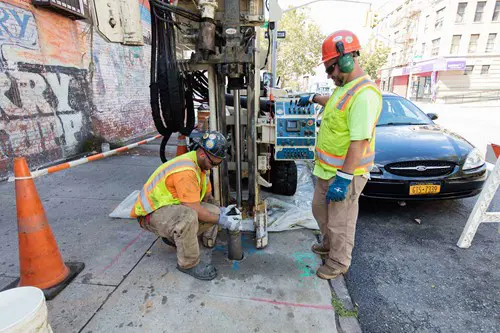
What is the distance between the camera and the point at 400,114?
4711 mm

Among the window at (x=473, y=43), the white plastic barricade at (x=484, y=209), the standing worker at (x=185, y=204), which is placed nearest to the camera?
the standing worker at (x=185, y=204)

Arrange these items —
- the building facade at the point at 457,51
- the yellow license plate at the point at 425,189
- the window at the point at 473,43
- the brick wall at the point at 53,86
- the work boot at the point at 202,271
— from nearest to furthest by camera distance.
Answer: the work boot at the point at 202,271 → the yellow license plate at the point at 425,189 → the brick wall at the point at 53,86 → the building facade at the point at 457,51 → the window at the point at 473,43

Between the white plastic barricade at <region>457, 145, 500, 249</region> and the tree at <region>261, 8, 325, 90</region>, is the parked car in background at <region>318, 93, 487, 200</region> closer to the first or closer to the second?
the white plastic barricade at <region>457, 145, 500, 249</region>

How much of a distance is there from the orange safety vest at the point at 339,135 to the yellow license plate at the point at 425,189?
136 centimetres

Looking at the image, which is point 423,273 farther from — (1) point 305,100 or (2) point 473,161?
(1) point 305,100

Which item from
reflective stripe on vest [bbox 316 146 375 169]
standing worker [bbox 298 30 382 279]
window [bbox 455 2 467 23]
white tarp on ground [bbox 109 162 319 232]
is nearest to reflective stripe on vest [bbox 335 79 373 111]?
standing worker [bbox 298 30 382 279]

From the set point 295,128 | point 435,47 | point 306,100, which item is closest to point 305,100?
point 306,100

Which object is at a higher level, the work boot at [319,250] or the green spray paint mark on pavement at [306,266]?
the work boot at [319,250]

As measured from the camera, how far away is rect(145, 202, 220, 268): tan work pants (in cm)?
242

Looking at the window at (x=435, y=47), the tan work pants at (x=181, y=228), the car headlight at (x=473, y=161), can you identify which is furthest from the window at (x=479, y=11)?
the tan work pants at (x=181, y=228)

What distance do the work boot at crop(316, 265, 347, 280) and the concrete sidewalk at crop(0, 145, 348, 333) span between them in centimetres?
6

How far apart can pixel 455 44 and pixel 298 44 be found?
14482 millimetres

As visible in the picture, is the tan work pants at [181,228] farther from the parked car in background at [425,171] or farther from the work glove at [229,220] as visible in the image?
the parked car in background at [425,171]

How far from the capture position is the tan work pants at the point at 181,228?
2416mm
